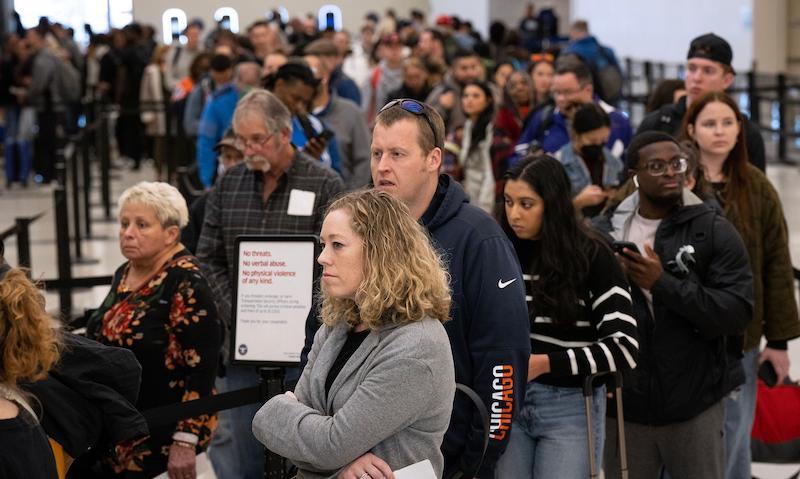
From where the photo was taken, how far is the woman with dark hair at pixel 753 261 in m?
5.21

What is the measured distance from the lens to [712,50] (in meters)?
6.55

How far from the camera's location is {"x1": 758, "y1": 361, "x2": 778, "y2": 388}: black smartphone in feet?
17.6

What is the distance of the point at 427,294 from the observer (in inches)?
118

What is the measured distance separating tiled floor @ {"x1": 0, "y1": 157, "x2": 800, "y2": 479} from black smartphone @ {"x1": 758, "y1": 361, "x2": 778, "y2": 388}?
3.37 feet

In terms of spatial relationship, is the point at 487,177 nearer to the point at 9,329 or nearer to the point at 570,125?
the point at 570,125

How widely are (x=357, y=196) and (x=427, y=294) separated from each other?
11.9 inches

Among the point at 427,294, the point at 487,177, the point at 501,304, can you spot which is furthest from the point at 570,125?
the point at 427,294

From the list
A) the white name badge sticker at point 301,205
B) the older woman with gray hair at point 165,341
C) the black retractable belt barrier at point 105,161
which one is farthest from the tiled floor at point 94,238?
the older woman with gray hair at point 165,341

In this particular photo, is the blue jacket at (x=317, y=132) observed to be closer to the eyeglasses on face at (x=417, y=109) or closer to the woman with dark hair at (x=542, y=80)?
the eyeglasses on face at (x=417, y=109)

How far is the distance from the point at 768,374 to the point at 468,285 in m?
2.40

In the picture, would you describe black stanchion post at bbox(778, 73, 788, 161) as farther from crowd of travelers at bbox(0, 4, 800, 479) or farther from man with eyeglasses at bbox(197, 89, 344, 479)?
man with eyeglasses at bbox(197, 89, 344, 479)

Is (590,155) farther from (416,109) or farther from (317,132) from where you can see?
(416,109)

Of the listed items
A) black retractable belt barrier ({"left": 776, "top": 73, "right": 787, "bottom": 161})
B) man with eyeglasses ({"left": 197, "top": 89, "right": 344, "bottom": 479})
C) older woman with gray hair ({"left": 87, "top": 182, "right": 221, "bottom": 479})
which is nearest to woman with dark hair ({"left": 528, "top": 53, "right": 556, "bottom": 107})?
man with eyeglasses ({"left": 197, "top": 89, "right": 344, "bottom": 479})

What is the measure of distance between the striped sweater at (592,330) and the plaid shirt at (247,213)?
1.26m
